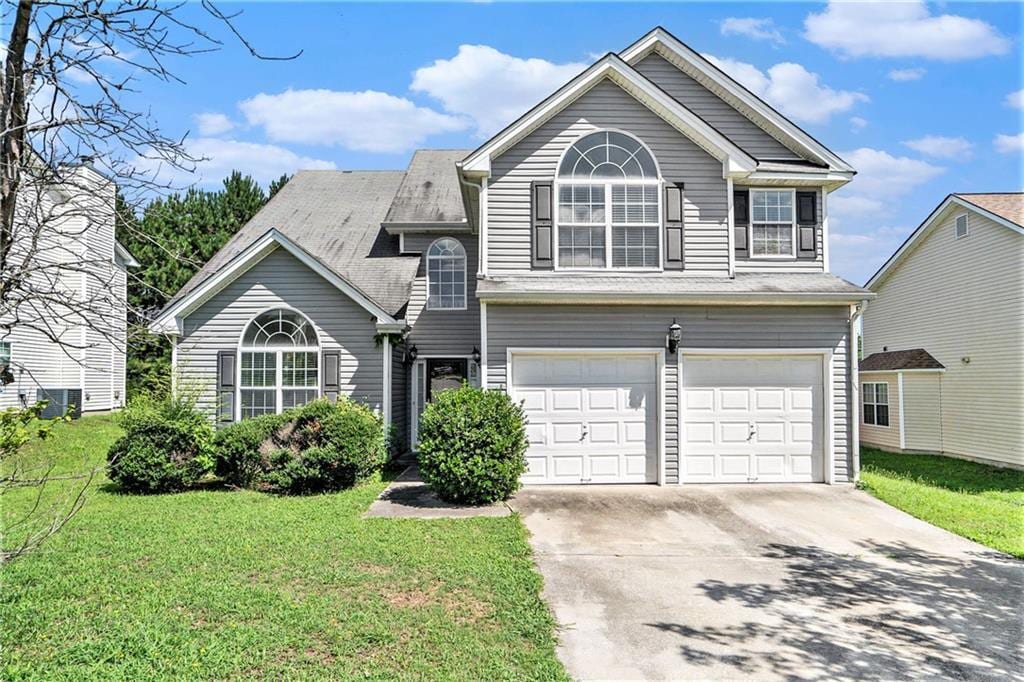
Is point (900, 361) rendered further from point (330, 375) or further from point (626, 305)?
point (330, 375)

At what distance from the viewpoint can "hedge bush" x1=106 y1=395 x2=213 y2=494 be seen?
10.2 m

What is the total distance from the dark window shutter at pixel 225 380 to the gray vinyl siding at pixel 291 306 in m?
0.12

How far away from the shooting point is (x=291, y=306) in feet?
39.9

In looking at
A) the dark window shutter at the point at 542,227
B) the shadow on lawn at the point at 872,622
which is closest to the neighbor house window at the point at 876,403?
the shadow on lawn at the point at 872,622

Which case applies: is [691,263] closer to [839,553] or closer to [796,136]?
[796,136]

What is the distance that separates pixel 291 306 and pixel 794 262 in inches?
→ 384

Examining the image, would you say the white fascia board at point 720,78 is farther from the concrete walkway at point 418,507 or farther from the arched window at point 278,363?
the concrete walkway at point 418,507

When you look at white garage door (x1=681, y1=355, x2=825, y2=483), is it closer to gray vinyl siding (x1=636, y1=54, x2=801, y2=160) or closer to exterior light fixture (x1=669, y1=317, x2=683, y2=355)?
exterior light fixture (x1=669, y1=317, x2=683, y2=355)

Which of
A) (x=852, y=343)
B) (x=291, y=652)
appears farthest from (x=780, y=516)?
(x=291, y=652)

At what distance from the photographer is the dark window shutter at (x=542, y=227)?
1105 cm

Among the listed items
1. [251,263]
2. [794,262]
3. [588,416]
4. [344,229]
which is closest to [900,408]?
[794,262]

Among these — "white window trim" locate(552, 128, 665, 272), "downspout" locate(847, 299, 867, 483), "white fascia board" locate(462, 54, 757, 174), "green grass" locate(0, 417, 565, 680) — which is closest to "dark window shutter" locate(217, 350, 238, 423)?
"green grass" locate(0, 417, 565, 680)

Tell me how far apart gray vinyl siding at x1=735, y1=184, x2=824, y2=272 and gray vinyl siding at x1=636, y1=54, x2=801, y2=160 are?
3.94ft

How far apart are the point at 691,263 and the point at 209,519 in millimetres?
8801
